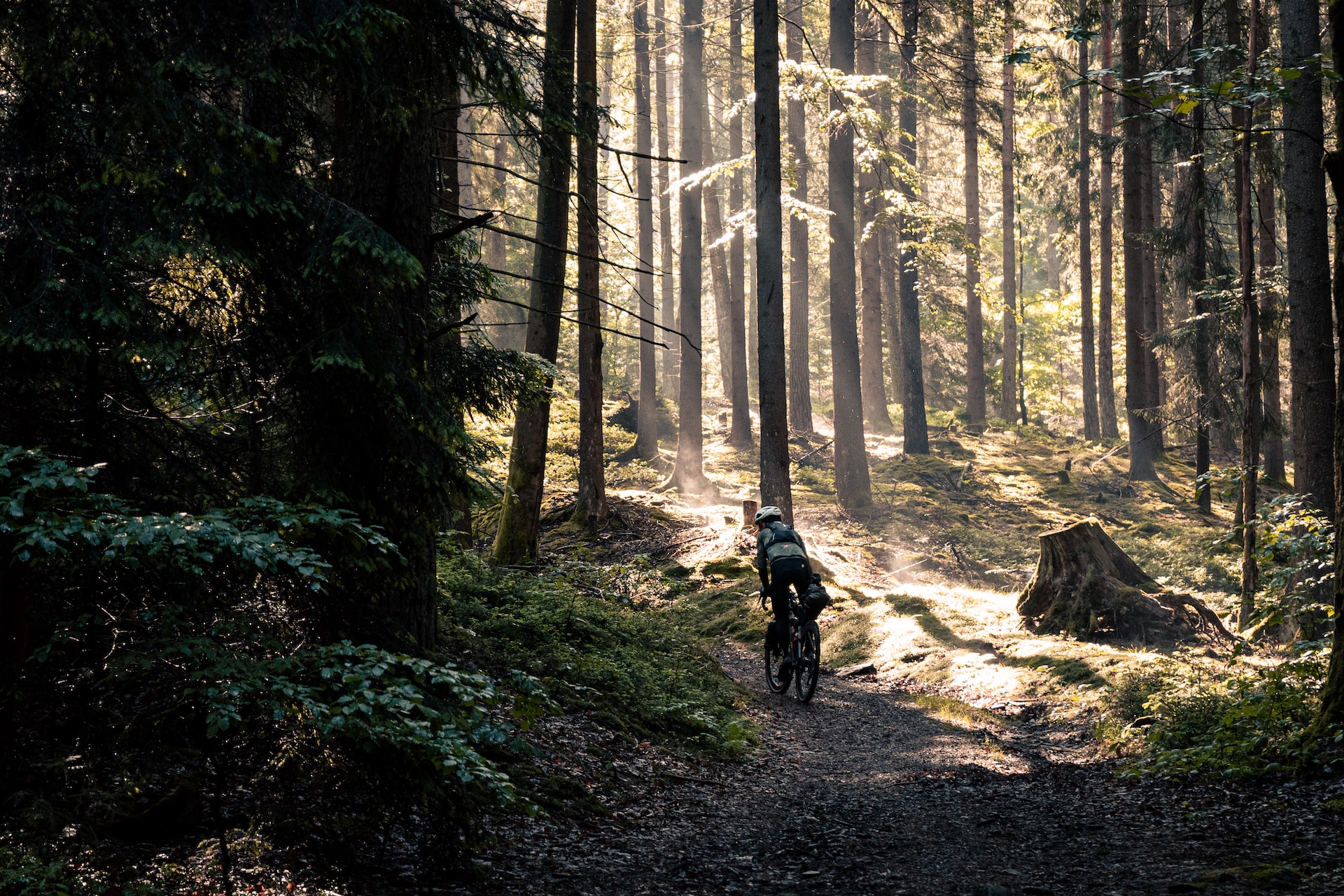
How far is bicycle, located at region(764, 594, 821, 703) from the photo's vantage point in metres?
10.2

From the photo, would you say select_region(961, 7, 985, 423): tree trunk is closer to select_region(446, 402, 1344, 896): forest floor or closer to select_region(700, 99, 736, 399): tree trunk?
select_region(700, 99, 736, 399): tree trunk

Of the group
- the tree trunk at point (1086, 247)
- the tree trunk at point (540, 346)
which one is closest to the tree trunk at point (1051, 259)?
the tree trunk at point (1086, 247)

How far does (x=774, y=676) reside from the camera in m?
11.1

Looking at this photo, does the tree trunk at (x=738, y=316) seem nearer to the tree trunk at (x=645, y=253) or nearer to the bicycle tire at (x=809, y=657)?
the tree trunk at (x=645, y=253)

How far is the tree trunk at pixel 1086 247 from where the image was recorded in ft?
85.6

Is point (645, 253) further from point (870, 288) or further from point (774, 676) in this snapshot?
point (774, 676)

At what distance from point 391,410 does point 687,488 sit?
17920 millimetres

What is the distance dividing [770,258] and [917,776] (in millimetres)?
9335

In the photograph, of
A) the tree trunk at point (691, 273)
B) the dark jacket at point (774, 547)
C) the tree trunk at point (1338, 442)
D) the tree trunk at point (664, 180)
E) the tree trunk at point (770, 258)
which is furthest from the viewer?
the tree trunk at point (664, 180)

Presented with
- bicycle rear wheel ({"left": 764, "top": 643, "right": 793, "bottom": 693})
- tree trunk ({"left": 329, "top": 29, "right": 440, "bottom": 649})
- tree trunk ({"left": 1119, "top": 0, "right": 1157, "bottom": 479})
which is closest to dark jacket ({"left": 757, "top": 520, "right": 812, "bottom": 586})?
bicycle rear wheel ({"left": 764, "top": 643, "right": 793, "bottom": 693})

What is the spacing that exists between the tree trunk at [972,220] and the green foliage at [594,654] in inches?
676

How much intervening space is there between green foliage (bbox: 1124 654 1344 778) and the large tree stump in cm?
315

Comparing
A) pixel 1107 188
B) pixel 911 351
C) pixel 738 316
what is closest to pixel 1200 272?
pixel 1107 188

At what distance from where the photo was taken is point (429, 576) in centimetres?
600
